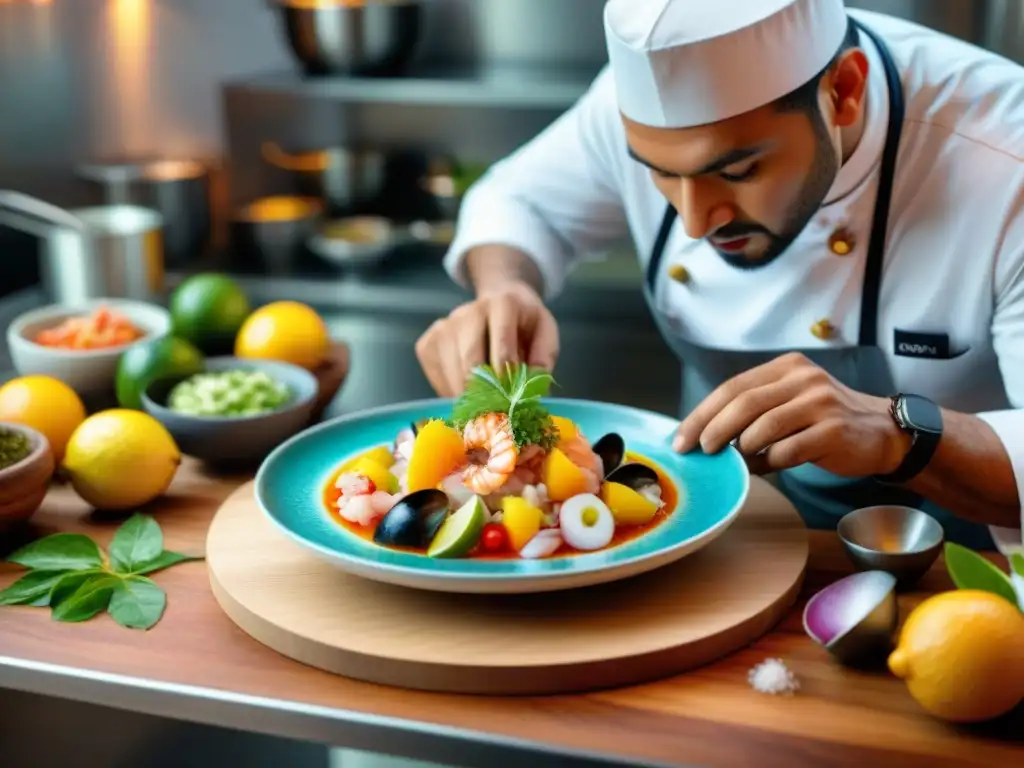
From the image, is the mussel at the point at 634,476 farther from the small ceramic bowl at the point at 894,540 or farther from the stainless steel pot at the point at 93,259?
the stainless steel pot at the point at 93,259

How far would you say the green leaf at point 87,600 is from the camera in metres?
1.35

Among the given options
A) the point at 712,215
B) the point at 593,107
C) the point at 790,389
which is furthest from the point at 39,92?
the point at 790,389

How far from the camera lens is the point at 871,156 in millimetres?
1764

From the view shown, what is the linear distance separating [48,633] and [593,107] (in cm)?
120

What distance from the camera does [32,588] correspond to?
1.39 meters

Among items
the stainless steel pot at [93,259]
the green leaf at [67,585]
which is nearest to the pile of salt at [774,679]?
the green leaf at [67,585]

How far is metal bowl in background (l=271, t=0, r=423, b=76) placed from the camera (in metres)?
2.93

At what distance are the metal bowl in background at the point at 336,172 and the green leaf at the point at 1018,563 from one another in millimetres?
2275

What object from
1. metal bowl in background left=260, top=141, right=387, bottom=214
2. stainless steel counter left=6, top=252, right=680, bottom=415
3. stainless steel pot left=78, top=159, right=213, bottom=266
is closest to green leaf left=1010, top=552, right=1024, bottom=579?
stainless steel counter left=6, top=252, right=680, bottom=415

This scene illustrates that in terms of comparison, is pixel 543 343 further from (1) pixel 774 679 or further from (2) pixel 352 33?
(2) pixel 352 33

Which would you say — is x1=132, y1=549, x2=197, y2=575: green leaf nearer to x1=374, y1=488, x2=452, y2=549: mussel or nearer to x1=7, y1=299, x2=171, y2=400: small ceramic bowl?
x1=374, y1=488, x2=452, y2=549: mussel

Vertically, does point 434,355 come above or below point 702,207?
below

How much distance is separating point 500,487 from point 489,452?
7 cm

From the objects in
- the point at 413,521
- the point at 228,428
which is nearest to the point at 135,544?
the point at 228,428
